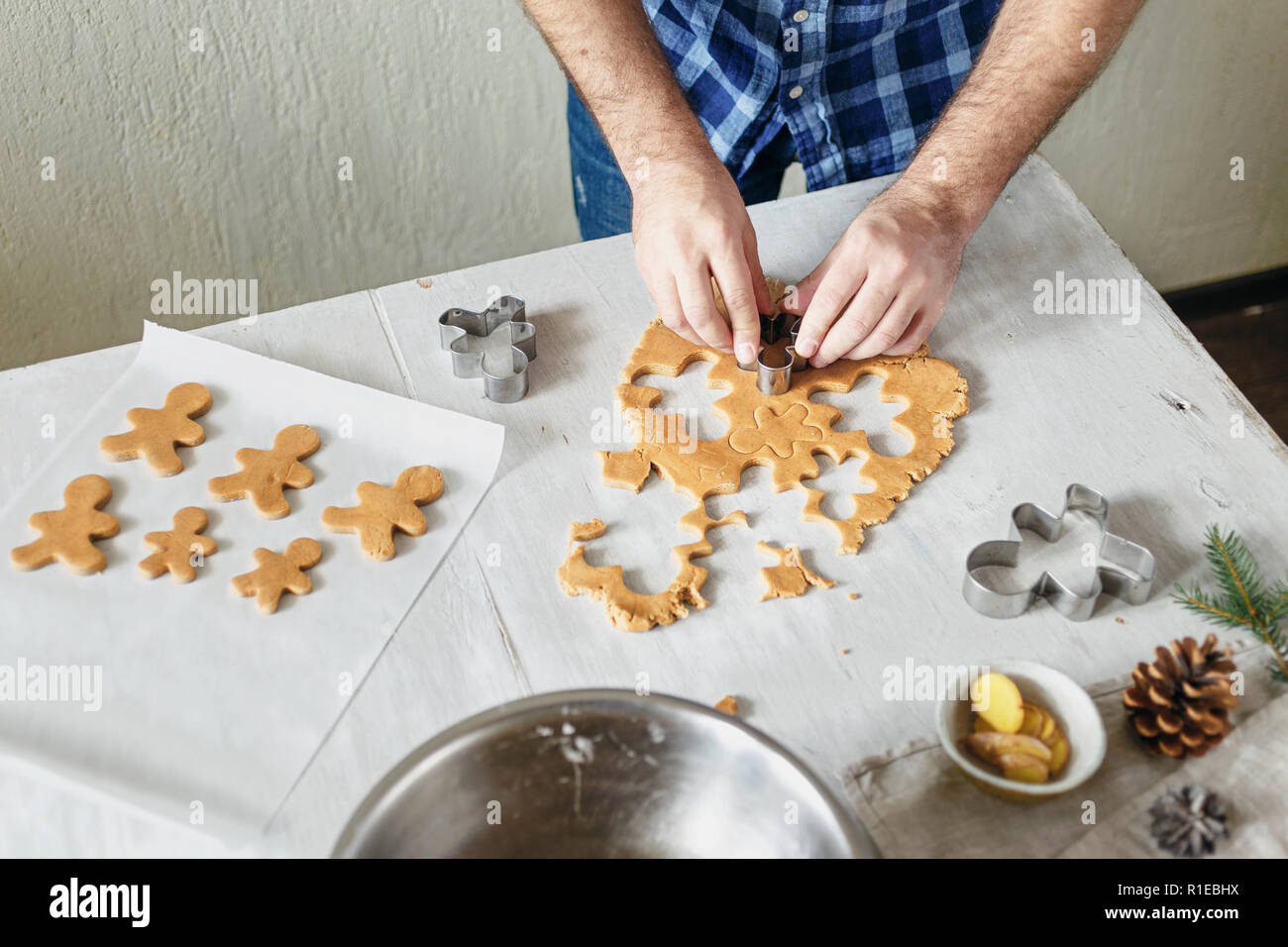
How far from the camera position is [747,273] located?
3.80ft

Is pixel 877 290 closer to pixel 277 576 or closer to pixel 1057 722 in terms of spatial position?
pixel 1057 722

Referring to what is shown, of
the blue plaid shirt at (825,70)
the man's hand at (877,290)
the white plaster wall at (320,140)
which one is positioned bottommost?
the white plaster wall at (320,140)

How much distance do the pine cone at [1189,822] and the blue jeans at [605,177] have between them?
1.08 metres

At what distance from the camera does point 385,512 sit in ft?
3.40

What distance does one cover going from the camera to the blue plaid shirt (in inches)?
57.8

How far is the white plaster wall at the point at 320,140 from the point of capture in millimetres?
1941

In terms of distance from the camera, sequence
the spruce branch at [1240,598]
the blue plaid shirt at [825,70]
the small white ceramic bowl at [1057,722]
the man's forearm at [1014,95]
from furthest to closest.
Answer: the blue plaid shirt at [825,70]
the man's forearm at [1014,95]
the spruce branch at [1240,598]
the small white ceramic bowl at [1057,722]

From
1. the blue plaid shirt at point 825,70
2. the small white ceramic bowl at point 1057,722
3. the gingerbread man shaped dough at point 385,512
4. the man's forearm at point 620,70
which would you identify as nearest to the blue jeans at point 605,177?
the blue plaid shirt at point 825,70

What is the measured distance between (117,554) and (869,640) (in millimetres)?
703

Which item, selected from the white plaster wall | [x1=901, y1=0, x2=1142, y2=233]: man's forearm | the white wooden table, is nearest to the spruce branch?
the white wooden table

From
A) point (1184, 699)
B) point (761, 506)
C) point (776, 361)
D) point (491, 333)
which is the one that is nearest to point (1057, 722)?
point (1184, 699)

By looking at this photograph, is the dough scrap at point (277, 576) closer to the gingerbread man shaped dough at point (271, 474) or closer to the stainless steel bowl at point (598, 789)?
the gingerbread man shaped dough at point (271, 474)
